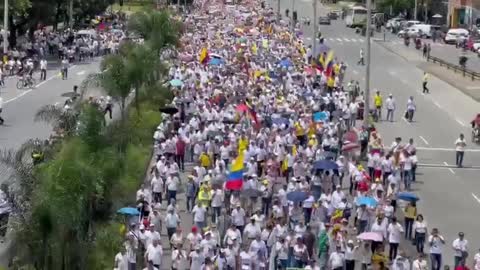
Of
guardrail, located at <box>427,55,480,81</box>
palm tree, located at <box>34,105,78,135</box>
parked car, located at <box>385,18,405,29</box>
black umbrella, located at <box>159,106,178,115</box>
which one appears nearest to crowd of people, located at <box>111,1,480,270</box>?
black umbrella, located at <box>159,106,178,115</box>

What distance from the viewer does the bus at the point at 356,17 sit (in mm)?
106750

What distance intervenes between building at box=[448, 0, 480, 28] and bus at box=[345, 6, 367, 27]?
8.00 meters

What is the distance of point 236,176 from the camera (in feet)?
85.8

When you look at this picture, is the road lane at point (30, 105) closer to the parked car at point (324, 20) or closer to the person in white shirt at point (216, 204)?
the person in white shirt at point (216, 204)

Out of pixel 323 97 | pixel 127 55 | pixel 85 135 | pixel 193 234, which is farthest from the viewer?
pixel 323 97

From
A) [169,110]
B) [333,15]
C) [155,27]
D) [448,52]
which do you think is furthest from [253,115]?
[333,15]

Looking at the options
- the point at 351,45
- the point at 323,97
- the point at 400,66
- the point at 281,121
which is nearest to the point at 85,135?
the point at 281,121

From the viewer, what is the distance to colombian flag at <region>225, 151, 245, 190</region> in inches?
1021

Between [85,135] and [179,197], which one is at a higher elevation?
[85,135]

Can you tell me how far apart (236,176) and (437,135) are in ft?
57.5

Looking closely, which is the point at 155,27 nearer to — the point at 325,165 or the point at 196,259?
the point at 325,165

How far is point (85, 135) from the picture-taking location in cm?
2395

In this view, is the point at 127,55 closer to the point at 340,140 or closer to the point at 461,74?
the point at 340,140

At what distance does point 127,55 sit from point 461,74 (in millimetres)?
30702
